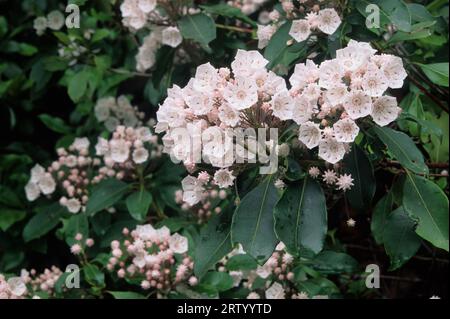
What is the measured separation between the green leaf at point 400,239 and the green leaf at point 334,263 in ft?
1.25

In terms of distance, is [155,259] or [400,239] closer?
[400,239]

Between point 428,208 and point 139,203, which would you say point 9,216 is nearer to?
point 139,203

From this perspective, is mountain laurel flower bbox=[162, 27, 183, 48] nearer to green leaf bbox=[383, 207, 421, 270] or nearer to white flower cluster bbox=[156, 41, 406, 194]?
white flower cluster bbox=[156, 41, 406, 194]

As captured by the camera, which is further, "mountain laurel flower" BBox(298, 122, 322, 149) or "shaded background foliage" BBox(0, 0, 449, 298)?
"shaded background foliage" BBox(0, 0, 449, 298)

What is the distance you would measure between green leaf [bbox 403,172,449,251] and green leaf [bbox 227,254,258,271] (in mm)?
761

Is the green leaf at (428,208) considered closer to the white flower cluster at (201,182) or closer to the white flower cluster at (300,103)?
the white flower cluster at (300,103)

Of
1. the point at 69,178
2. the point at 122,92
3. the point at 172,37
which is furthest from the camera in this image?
the point at 122,92

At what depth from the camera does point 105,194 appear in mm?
2961

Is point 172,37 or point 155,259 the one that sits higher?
point 172,37

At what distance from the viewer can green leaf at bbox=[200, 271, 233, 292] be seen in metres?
2.65

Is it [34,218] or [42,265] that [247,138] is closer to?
[34,218]

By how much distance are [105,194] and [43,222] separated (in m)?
0.39

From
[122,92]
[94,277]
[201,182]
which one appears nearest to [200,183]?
[201,182]

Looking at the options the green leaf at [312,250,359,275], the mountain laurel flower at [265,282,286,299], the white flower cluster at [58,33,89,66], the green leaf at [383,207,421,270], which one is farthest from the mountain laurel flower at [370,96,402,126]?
the white flower cluster at [58,33,89,66]
